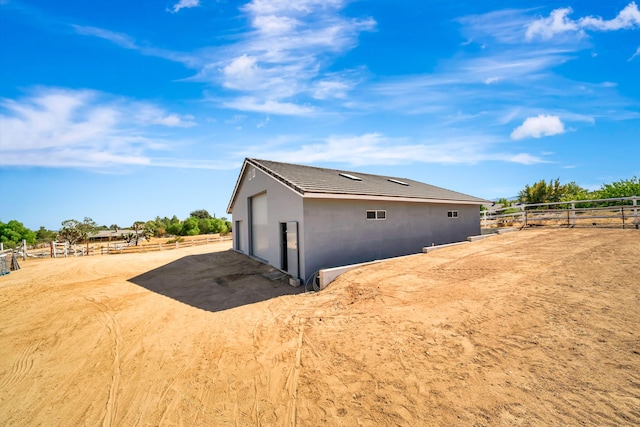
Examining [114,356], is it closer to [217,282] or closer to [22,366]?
[22,366]

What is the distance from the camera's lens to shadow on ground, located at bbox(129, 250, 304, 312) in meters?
8.88

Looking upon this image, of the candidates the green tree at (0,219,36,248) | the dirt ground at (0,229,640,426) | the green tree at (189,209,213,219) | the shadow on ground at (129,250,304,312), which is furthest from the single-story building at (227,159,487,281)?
the green tree at (189,209,213,219)

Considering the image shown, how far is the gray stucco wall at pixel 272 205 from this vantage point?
10.7 metres

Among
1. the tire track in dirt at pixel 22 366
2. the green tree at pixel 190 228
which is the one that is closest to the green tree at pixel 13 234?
the green tree at pixel 190 228

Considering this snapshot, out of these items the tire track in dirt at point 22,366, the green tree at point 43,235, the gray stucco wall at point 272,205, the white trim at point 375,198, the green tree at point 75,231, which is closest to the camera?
the tire track in dirt at point 22,366

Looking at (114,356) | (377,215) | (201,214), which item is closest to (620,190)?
(377,215)

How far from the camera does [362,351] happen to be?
484cm

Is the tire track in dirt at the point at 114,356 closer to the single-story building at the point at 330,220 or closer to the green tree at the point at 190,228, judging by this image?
the single-story building at the point at 330,220

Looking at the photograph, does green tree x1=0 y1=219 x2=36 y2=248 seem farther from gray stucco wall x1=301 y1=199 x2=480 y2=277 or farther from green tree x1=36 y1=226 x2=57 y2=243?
gray stucco wall x1=301 y1=199 x2=480 y2=277

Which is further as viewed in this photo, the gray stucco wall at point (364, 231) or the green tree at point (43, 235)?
the green tree at point (43, 235)

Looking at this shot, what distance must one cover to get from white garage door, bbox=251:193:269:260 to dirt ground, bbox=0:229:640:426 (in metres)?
5.68

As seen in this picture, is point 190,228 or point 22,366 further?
point 190,228

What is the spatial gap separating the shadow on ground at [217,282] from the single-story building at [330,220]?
0.89 meters

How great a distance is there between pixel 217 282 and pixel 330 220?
5.28m
